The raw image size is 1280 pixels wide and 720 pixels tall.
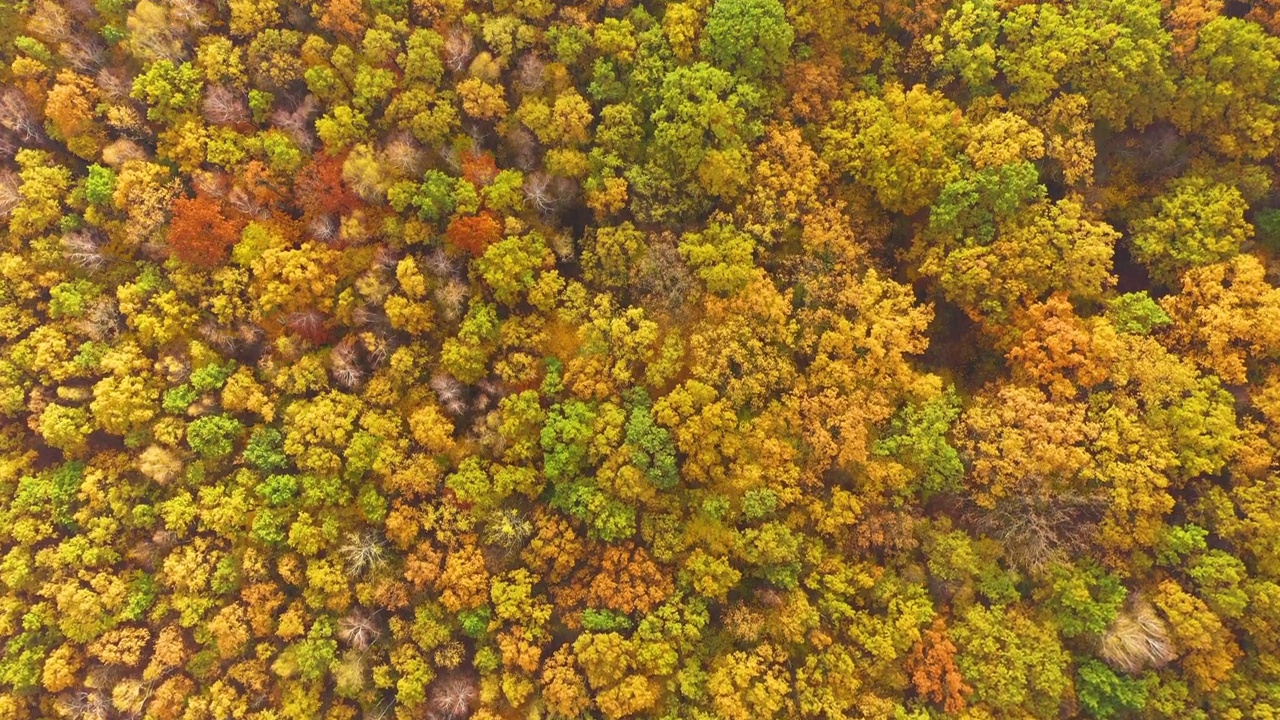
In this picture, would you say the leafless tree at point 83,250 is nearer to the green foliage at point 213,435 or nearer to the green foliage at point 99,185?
the green foliage at point 99,185

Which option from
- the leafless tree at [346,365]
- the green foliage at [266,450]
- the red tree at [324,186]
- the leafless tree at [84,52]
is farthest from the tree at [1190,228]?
the leafless tree at [84,52]

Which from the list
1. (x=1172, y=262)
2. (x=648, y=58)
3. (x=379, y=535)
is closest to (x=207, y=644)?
(x=379, y=535)

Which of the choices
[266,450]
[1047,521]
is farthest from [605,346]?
[1047,521]

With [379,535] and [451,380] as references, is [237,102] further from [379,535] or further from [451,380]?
[379,535]

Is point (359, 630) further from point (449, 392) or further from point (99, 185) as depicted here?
point (99, 185)

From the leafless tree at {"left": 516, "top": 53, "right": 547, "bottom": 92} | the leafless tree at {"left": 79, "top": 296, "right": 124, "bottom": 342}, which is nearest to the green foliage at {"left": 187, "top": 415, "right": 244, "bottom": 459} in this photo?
the leafless tree at {"left": 79, "top": 296, "right": 124, "bottom": 342}

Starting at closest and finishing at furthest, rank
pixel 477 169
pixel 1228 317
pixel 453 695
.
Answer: pixel 1228 317
pixel 453 695
pixel 477 169
